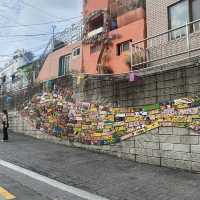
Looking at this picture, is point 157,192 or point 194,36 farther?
point 194,36

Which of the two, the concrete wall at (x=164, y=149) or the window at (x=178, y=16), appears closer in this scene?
the concrete wall at (x=164, y=149)

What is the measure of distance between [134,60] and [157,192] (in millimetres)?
6232

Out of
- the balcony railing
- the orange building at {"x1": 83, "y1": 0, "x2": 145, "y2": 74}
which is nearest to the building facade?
the balcony railing

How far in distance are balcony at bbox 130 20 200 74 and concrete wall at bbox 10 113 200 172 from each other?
6.56ft

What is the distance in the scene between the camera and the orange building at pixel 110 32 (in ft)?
54.4

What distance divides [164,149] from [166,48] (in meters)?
3.99

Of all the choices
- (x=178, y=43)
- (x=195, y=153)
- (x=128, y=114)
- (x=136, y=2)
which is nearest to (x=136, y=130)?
(x=128, y=114)

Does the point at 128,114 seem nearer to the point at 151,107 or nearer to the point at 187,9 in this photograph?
the point at 151,107

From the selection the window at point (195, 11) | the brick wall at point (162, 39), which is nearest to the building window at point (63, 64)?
the brick wall at point (162, 39)

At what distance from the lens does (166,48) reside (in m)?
12.6

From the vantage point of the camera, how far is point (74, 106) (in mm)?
14227

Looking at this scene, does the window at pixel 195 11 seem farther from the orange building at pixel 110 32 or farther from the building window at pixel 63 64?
the building window at pixel 63 64

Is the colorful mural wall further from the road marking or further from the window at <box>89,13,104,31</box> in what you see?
the window at <box>89,13,104,31</box>

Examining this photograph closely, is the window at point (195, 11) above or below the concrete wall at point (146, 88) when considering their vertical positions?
above
